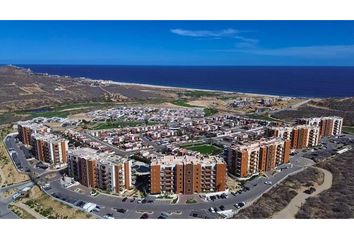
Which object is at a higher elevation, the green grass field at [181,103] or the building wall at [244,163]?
the building wall at [244,163]

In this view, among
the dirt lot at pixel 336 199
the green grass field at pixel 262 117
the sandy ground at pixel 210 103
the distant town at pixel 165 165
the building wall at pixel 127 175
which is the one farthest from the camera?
the sandy ground at pixel 210 103

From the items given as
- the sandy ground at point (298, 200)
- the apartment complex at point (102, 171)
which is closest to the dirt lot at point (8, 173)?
the apartment complex at point (102, 171)

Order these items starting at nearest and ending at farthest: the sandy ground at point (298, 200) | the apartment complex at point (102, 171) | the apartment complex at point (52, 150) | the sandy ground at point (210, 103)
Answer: the sandy ground at point (298, 200), the apartment complex at point (102, 171), the apartment complex at point (52, 150), the sandy ground at point (210, 103)

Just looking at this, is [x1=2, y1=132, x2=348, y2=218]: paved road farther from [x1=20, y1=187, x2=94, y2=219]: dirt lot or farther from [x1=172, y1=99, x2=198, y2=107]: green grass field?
[x1=172, y1=99, x2=198, y2=107]: green grass field

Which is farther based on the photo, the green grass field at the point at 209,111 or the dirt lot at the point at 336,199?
the green grass field at the point at 209,111

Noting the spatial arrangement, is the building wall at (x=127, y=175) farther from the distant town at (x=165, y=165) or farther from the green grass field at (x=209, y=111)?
the green grass field at (x=209, y=111)

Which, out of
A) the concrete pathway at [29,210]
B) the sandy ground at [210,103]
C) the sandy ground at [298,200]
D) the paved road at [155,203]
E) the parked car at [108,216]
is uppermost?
the sandy ground at [210,103]

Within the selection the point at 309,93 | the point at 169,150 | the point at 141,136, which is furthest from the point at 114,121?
the point at 309,93
